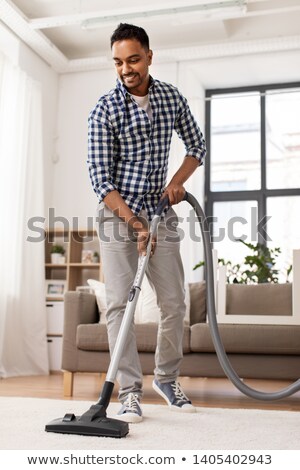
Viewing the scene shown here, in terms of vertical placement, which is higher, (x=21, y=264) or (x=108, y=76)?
(x=108, y=76)

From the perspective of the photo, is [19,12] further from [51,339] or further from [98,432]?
[98,432]

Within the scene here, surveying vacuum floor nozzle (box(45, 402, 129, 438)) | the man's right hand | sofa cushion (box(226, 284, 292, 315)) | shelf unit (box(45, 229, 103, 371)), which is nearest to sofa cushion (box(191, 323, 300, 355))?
sofa cushion (box(226, 284, 292, 315))

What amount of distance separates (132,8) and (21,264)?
A: 89.3 inches

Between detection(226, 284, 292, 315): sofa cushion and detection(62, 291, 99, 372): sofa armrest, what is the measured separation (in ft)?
2.98

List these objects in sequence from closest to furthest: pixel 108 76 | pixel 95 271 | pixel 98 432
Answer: pixel 98 432, pixel 95 271, pixel 108 76

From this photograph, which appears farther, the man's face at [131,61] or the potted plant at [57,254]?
the potted plant at [57,254]

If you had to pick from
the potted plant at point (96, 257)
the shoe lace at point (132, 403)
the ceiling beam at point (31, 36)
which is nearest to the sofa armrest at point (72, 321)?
the shoe lace at point (132, 403)

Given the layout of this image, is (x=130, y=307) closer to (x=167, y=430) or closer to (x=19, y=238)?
(x=167, y=430)

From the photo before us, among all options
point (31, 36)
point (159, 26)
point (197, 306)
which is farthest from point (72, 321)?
point (159, 26)

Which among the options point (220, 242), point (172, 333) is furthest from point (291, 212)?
point (172, 333)

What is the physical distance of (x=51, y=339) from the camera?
5090 mm

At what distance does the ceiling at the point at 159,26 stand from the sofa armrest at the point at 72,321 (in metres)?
2.51

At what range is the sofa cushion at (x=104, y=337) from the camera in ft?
10.3

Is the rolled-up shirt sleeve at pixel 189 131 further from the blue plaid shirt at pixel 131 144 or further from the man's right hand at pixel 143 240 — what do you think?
the man's right hand at pixel 143 240
